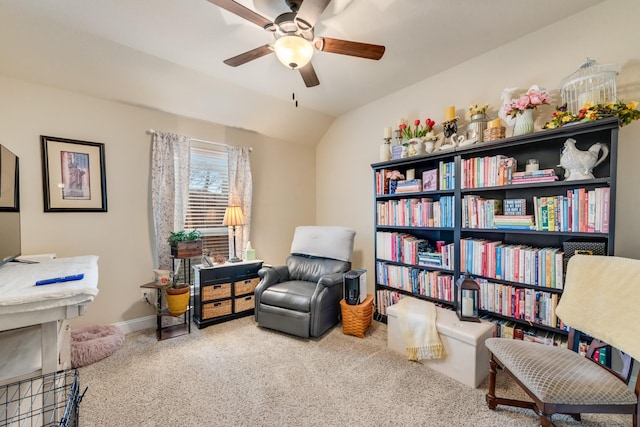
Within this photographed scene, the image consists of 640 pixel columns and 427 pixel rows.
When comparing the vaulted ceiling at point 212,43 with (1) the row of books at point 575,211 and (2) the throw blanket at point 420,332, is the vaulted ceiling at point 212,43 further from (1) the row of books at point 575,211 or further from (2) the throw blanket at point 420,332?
(2) the throw blanket at point 420,332

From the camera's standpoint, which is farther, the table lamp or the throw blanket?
the table lamp

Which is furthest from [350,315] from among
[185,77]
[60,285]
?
[185,77]

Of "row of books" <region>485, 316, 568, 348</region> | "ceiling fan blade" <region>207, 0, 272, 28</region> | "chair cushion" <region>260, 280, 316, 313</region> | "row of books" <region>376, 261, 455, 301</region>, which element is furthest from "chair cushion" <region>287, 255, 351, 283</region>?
"ceiling fan blade" <region>207, 0, 272, 28</region>

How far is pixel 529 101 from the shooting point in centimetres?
198

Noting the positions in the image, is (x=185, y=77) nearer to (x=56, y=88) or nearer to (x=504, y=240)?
(x=56, y=88)

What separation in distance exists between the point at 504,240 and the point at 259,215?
2.90 meters

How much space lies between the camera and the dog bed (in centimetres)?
214

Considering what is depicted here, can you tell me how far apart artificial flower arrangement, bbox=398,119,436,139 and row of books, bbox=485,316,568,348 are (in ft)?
5.97

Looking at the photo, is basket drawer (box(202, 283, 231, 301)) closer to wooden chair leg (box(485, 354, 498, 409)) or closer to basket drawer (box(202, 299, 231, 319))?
basket drawer (box(202, 299, 231, 319))

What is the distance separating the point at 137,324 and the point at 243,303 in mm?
1099

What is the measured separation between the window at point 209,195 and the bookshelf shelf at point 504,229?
203 cm

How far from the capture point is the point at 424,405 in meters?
1.70

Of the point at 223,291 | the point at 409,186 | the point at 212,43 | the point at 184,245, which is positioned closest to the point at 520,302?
the point at 409,186

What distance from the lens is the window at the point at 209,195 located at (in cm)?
326
